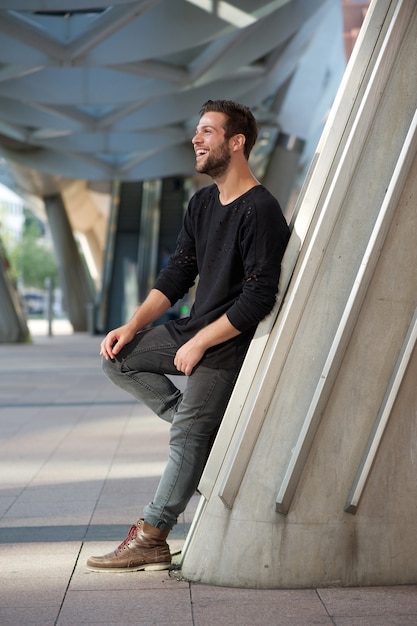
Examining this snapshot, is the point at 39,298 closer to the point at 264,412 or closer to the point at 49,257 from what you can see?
the point at 49,257

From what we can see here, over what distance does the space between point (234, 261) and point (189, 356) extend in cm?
44

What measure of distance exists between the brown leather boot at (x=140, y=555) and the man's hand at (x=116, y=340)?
0.72 m

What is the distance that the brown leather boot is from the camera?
460cm

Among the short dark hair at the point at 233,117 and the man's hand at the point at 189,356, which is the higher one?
the short dark hair at the point at 233,117

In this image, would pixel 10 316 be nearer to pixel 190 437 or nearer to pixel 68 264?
pixel 68 264

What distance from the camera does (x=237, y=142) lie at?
4.61 m

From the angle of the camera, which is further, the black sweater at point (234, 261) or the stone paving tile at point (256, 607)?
the black sweater at point (234, 261)

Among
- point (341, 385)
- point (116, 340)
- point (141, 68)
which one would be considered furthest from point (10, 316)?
point (341, 385)

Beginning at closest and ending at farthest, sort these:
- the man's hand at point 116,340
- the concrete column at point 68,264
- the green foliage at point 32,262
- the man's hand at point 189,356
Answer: the man's hand at point 189,356, the man's hand at point 116,340, the concrete column at point 68,264, the green foliage at point 32,262

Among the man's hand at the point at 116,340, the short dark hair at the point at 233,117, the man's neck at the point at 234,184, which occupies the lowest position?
the man's hand at the point at 116,340

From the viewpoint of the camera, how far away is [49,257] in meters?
106

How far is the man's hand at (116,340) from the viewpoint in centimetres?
468

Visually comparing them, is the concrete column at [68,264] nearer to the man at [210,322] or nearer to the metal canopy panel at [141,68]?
the metal canopy panel at [141,68]

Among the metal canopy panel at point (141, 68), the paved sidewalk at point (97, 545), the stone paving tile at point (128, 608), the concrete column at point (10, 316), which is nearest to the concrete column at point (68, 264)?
the metal canopy panel at point (141, 68)
